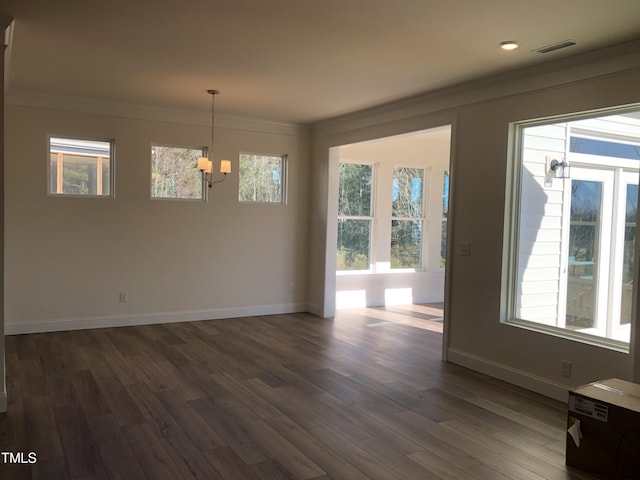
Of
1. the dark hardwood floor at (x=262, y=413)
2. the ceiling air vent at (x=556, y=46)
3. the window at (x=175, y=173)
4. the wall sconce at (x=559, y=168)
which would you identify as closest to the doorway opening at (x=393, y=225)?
the window at (x=175, y=173)

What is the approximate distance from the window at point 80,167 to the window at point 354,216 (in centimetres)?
330

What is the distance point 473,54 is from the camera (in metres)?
3.85

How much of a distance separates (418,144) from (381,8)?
5458mm

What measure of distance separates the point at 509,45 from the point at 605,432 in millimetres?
2545

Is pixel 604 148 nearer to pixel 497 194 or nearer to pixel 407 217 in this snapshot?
pixel 497 194

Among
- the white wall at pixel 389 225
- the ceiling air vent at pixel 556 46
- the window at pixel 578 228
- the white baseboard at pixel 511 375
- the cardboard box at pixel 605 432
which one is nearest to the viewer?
the cardboard box at pixel 605 432

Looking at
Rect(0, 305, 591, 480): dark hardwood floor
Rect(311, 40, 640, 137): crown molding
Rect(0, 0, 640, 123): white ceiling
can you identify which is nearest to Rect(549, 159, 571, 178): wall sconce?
Rect(311, 40, 640, 137): crown molding

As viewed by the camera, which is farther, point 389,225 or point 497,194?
point 389,225

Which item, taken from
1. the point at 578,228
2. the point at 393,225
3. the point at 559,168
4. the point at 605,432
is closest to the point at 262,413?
the point at 605,432

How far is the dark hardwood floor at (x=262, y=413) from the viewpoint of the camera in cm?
284

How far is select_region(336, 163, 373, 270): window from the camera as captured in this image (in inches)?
308

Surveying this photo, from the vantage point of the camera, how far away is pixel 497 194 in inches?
178

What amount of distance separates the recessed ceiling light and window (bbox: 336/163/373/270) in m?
4.30

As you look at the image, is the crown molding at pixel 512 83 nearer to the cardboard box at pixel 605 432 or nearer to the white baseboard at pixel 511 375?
the cardboard box at pixel 605 432
